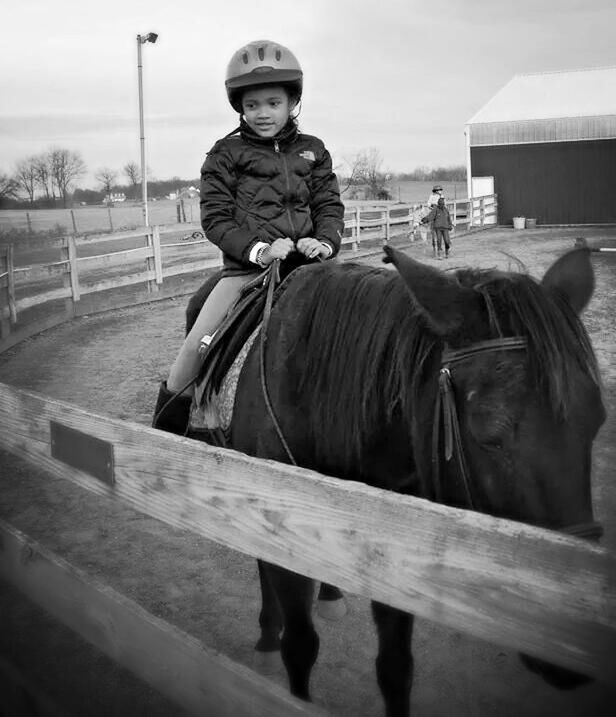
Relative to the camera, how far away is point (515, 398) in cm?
154

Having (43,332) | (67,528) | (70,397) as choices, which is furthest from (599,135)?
(67,528)

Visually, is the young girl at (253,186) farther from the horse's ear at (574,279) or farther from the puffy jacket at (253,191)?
the horse's ear at (574,279)

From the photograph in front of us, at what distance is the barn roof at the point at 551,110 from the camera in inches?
1096

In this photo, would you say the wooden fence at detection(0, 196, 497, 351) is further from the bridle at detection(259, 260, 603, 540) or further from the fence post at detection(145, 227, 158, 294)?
the bridle at detection(259, 260, 603, 540)

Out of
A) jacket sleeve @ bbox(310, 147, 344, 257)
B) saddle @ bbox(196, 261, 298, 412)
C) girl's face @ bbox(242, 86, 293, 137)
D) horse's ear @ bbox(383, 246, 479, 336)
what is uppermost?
A: girl's face @ bbox(242, 86, 293, 137)

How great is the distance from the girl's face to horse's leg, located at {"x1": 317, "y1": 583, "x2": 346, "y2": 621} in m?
2.25

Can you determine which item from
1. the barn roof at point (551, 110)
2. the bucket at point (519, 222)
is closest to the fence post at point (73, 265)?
the bucket at point (519, 222)

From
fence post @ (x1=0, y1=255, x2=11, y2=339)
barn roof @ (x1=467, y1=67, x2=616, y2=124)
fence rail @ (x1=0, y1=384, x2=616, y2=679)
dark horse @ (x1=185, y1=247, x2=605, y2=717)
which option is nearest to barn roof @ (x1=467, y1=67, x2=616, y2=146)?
barn roof @ (x1=467, y1=67, x2=616, y2=124)

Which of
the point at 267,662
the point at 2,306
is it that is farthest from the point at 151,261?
the point at 267,662

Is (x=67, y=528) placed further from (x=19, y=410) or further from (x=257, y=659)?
(x=19, y=410)

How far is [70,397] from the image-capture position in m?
6.92

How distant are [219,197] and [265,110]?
419 mm

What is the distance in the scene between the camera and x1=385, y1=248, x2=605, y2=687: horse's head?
1485mm

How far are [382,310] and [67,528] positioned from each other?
10.2ft
